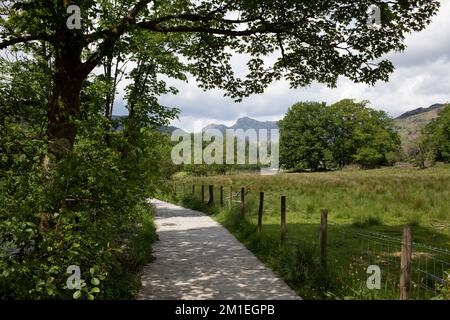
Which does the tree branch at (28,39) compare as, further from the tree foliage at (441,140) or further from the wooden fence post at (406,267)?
the tree foliage at (441,140)

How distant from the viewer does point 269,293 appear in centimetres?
746

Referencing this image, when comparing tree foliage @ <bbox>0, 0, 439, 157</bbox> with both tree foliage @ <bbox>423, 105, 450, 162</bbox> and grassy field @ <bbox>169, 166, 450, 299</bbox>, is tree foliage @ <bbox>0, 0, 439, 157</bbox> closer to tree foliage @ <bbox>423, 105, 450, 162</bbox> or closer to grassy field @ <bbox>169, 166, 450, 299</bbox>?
grassy field @ <bbox>169, 166, 450, 299</bbox>

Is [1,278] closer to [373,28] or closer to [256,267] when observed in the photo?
[256,267]

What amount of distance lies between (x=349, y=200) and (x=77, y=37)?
17485 millimetres

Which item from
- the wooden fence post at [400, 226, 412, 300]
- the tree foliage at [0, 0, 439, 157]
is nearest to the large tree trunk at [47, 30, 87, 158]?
the tree foliage at [0, 0, 439, 157]

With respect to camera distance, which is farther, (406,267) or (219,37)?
(219,37)

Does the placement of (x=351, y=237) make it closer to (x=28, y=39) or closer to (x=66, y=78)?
(x=66, y=78)

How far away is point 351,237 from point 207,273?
622 cm

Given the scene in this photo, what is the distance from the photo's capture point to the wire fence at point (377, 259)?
691 centimetres

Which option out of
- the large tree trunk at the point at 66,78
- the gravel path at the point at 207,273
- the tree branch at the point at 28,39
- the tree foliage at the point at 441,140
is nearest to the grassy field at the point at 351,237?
the gravel path at the point at 207,273

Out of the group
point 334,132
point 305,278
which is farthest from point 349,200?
point 334,132

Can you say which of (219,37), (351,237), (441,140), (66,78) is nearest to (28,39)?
(66,78)

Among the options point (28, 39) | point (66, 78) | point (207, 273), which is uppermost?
point (28, 39)

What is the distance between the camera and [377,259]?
10258 millimetres
